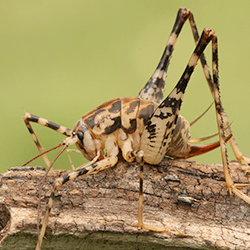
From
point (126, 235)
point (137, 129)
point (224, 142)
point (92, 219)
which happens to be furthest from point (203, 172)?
point (92, 219)

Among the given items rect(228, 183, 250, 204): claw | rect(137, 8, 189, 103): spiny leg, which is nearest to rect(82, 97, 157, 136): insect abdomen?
rect(137, 8, 189, 103): spiny leg

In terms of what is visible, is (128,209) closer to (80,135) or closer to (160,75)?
(80,135)

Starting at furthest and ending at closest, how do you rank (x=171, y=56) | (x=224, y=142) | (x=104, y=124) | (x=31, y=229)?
(x=171, y=56), (x=104, y=124), (x=224, y=142), (x=31, y=229)

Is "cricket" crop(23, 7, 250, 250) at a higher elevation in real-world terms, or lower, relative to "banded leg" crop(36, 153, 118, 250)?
higher

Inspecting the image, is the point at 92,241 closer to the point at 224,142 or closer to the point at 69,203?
the point at 69,203

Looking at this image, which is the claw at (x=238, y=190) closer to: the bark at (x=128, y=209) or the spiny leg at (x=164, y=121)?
the bark at (x=128, y=209)

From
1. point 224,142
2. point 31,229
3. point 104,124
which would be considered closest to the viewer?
point 31,229

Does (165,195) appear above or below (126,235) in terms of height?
above

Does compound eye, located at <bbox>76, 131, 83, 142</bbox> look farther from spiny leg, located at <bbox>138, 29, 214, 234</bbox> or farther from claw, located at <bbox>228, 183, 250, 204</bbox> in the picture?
claw, located at <bbox>228, 183, 250, 204</bbox>

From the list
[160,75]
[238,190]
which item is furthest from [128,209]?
[160,75]
